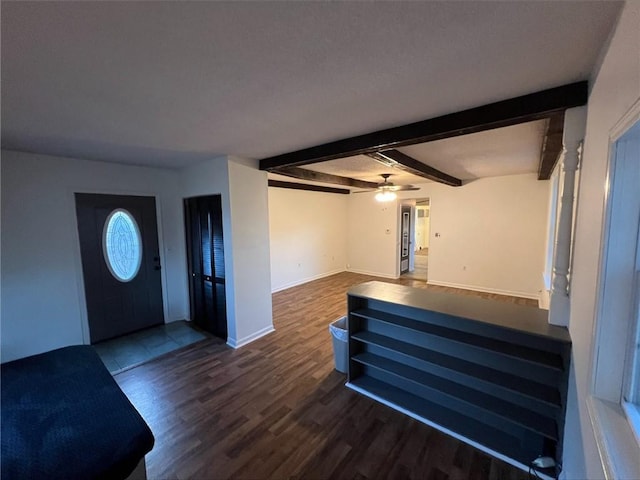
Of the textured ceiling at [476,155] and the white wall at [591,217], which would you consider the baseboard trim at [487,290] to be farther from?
the white wall at [591,217]

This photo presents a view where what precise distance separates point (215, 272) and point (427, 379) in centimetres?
278

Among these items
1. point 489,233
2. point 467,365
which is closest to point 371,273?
point 489,233

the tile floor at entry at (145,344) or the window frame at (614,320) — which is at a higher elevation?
the window frame at (614,320)

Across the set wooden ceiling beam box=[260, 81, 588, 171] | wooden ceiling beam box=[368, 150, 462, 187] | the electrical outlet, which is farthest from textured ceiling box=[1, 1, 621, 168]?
the electrical outlet

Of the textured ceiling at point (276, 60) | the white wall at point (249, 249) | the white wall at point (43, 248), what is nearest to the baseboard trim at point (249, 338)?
the white wall at point (249, 249)

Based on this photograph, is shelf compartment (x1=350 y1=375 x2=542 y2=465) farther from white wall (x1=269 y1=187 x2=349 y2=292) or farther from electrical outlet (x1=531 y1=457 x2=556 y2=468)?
white wall (x1=269 y1=187 x2=349 y2=292)

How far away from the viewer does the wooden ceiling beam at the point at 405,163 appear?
2966mm

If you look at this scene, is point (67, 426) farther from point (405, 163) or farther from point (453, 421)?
point (405, 163)

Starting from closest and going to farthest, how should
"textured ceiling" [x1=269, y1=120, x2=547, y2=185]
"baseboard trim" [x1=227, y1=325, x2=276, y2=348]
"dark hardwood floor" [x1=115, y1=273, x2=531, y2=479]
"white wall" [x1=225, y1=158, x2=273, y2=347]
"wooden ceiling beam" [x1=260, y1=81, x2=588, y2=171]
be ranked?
1. "wooden ceiling beam" [x1=260, y1=81, x2=588, y2=171]
2. "dark hardwood floor" [x1=115, y1=273, x2=531, y2=479]
3. "textured ceiling" [x1=269, y1=120, x2=547, y2=185]
4. "white wall" [x1=225, y1=158, x2=273, y2=347]
5. "baseboard trim" [x1=227, y1=325, x2=276, y2=348]

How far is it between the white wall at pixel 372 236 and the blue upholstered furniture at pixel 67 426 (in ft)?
20.2

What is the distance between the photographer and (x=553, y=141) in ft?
8.02

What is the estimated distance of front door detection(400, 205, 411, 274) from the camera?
7.25 meters

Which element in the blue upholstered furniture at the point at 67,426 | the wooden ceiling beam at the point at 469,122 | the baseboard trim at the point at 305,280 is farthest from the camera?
the baseboard trim at the point at 305,280

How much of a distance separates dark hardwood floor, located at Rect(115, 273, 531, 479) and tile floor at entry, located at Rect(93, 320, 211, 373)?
193mm
